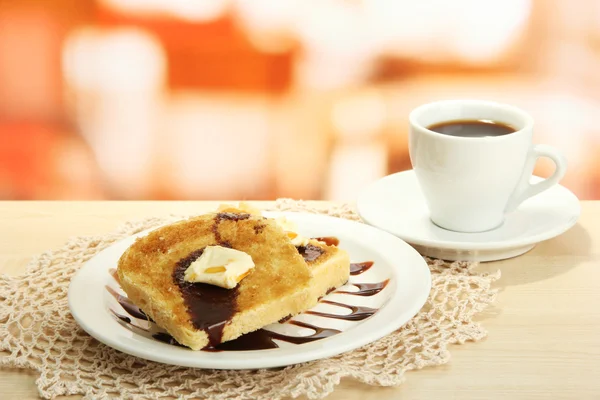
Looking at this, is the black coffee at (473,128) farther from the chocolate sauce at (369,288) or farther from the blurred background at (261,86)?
the blurred background at (261,86)

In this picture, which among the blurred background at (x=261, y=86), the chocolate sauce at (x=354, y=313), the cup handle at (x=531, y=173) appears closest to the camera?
the chocolate sauce at (x=354, y=313)

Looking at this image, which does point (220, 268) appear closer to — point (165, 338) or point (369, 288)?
point (165, 338)

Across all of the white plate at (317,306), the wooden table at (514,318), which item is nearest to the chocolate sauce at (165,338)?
the white plate at (317,306)

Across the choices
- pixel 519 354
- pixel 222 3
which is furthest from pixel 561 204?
pixel 222 3

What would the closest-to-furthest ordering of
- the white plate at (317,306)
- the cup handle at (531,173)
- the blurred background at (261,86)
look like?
the white plate at (317,306)
the cup handle at (531,173)
the blurred background at (261,86)

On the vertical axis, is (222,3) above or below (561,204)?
above

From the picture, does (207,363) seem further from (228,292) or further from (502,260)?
(502,260)

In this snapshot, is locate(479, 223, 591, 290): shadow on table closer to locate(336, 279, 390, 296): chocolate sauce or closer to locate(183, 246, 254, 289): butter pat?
locate(336, 279, 390, 296): chocolate sauce
